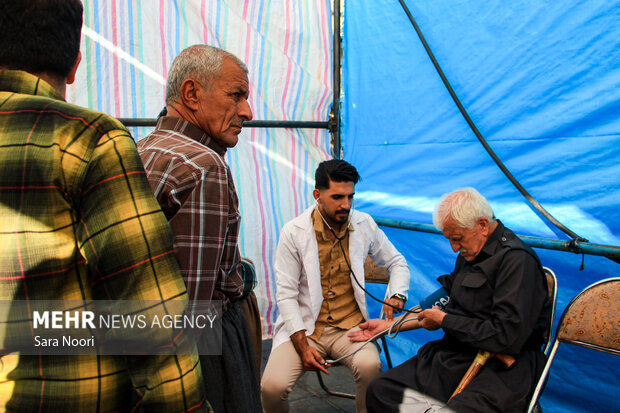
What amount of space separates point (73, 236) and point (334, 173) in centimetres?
218

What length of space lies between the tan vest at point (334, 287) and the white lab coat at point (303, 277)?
5 centimetres

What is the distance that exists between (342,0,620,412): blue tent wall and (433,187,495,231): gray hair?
2.30ft

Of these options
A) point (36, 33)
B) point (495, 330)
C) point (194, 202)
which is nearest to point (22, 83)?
point (36, 33)

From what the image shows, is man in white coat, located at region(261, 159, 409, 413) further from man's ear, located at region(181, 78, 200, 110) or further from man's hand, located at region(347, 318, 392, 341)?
man's ear, located at region(181, 78, 200, 110)

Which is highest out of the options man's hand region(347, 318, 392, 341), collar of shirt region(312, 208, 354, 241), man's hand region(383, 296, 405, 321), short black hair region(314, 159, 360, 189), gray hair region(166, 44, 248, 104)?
gray hair region(166, 44, 248, 104)

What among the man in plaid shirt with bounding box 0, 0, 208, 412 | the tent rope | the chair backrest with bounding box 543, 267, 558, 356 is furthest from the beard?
the man in plaid shirt with bounding box 0, 0, 208, 412

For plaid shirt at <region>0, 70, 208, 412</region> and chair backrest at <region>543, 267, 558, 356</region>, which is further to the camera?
chair backrest at <region>543, 267, 558, 356</region>

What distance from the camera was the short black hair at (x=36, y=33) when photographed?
2.58 feet

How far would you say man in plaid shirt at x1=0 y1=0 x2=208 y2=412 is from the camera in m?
0.75

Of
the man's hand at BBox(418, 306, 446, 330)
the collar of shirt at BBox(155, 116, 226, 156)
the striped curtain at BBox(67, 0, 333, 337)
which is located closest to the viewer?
the collar of shirt at BBox(155, 116, 226, 156)

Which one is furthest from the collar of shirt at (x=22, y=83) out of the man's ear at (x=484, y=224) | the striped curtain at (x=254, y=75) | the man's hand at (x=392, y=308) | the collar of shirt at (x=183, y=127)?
the striped curtain at (x=254, y=75)

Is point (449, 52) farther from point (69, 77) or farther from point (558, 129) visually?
point (69, 77)

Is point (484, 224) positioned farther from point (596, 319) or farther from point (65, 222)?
point (65, 222)

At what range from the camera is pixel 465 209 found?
7.30ft
